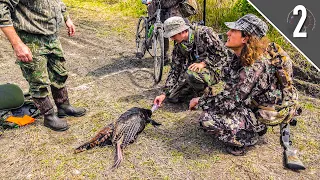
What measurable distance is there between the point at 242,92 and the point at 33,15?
220 centimetres

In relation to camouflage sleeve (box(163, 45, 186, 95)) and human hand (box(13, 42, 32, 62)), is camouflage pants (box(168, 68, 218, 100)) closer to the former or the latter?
camouflage sleeve (box(163, 45, 186, 95))

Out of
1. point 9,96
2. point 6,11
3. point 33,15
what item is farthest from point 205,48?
point 9,96

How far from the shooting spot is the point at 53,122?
3.68m

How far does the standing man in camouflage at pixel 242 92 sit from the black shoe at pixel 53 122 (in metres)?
1.56

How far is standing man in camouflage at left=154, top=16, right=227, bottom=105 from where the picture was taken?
3.74 meters

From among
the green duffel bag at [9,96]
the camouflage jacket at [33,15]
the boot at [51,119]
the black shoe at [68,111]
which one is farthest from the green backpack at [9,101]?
the camouflage jacket at [33,15]

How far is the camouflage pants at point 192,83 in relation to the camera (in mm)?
3830

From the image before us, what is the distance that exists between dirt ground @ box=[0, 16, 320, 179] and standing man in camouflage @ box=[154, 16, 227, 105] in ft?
1.27

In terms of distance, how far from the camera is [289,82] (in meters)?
3.02

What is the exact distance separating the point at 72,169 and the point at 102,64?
9.77ft

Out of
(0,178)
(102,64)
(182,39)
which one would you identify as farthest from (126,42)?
(0,178)

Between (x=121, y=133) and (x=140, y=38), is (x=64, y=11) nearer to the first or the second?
(x=121, y=133)

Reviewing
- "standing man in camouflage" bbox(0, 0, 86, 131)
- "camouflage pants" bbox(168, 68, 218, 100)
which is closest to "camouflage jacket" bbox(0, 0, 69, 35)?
"standing man in camouflage" bbox(0, 0, 86, 131)

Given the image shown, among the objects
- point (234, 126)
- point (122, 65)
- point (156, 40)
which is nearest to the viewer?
point (234, 126)
